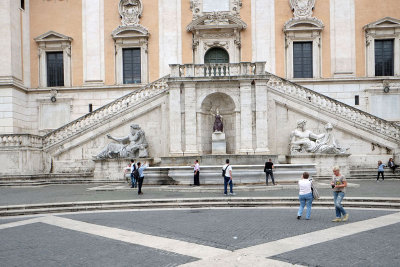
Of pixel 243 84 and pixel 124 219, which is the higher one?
pixel 243 84

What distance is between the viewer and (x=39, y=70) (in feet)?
97.6

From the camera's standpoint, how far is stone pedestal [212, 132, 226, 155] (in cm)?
2212

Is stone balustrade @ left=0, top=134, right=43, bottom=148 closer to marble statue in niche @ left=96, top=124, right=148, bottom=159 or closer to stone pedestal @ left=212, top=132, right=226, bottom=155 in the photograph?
marble statue in niche @ left=96, top=124, right=148, bottom=159

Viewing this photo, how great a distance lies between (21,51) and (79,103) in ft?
19.3

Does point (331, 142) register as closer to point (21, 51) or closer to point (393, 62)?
point (393, 62)

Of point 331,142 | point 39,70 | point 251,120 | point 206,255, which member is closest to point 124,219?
point 206,255

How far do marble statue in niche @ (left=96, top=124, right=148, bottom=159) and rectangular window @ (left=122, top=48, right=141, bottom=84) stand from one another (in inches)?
329

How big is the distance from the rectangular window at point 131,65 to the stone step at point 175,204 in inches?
692

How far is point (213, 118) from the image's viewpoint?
917 inches

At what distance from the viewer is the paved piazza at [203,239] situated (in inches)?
272

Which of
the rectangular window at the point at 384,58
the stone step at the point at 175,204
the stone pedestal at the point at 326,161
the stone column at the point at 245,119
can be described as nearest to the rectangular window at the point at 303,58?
the rectangular window at the point at 384,58

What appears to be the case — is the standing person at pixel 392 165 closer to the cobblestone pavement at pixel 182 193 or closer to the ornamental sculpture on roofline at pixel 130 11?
the cobblestone pavement at pixel 182 193

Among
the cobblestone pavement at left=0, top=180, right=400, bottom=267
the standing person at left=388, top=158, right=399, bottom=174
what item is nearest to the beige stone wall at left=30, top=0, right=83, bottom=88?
the cobblestone pavement at left=0, top=180, right=400, bottom=267

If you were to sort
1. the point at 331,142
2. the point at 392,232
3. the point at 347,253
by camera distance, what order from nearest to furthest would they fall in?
1. the point at 347,253
2. the point at 392,232
3. the point at 331,142
